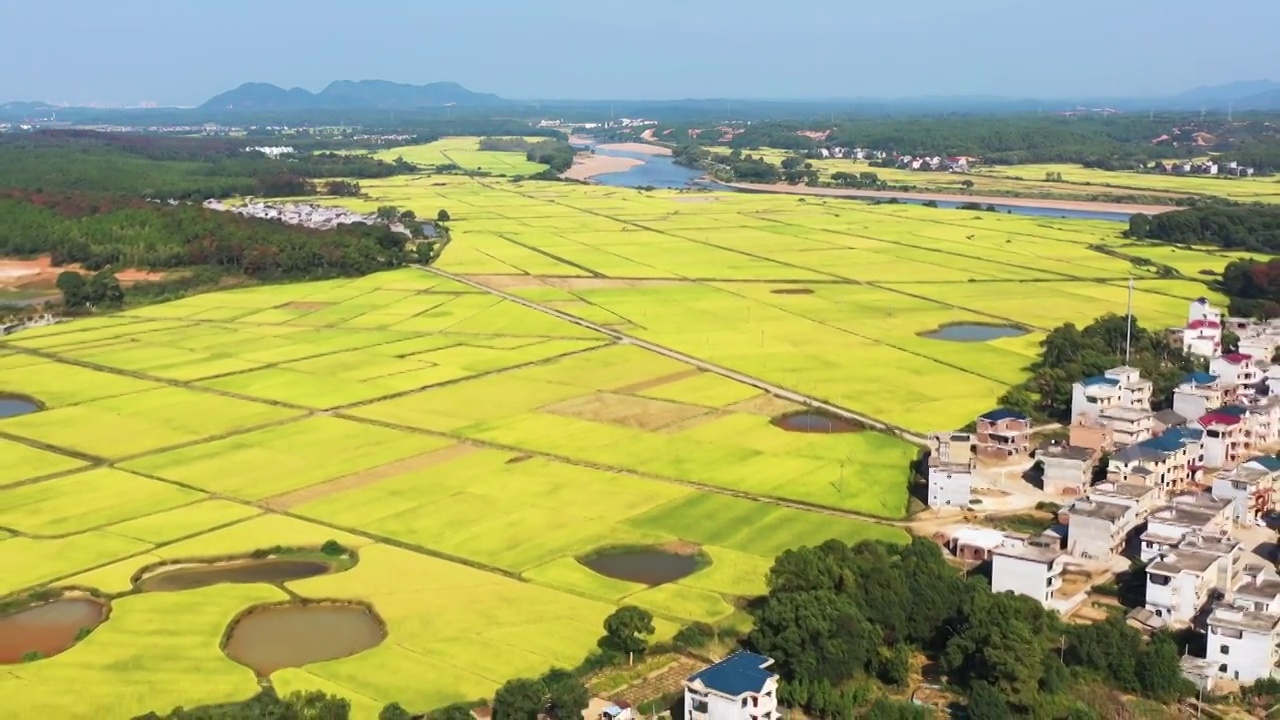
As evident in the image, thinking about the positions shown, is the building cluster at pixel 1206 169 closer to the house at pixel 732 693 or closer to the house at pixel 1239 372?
the house at pixel 1239 372

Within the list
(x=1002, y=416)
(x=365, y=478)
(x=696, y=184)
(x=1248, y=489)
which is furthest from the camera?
(x=696, y=184)

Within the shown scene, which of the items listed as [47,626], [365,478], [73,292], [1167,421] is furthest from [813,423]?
[73,292]

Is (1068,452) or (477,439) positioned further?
(477,439)

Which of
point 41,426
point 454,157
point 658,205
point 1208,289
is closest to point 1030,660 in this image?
point 41,426

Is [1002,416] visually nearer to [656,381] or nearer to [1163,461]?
[1163,461]

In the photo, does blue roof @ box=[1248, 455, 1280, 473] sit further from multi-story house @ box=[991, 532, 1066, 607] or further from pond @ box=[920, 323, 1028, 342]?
pond @ box=[920, 323, 1028, 342]

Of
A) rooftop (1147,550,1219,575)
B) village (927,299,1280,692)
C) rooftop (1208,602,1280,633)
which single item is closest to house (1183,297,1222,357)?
village (927,299,1280,692)

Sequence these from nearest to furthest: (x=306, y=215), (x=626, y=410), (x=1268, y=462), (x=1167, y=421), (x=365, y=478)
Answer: (x=1268, y=462)
(x=365, y=478)
(x=1167, y=421)
(x=626, y=410)
(x=306, y=215)
